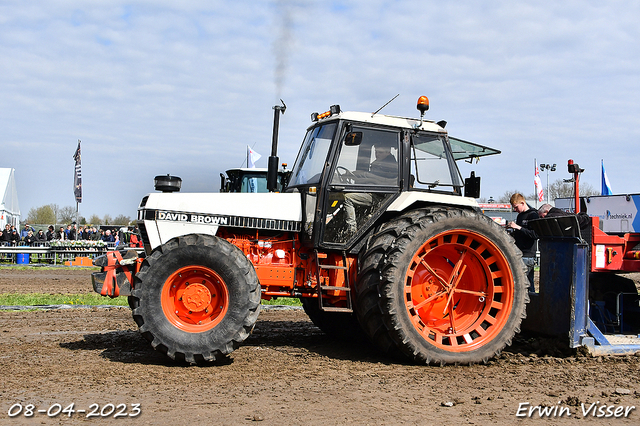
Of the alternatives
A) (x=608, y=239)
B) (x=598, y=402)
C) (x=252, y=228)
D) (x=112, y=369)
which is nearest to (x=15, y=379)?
(x=112, y=369)

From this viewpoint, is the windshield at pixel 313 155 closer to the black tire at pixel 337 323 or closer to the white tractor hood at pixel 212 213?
the white tractor hood at pixel 212 213

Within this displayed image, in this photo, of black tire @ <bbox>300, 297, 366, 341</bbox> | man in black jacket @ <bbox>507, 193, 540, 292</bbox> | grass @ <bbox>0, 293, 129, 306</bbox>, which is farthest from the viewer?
grass @ <bbox>0, 293, 129, 306</bbox>

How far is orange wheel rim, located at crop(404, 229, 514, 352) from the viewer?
18.2 ft

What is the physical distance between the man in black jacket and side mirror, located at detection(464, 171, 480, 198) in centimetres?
102

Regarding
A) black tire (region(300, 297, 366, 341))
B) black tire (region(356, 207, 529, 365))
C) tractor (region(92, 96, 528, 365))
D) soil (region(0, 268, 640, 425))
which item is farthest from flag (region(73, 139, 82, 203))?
black tire (region(356, 207, 529, 365))

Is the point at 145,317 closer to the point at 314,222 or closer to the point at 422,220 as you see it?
the point at 314,222

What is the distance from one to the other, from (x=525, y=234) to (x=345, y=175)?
2.68 m

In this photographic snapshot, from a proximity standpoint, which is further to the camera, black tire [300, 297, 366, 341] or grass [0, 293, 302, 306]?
grass [0, 293, 302, 306]

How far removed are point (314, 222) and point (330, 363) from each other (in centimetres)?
140

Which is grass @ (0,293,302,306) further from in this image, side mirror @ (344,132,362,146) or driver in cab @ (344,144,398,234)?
side mirror @ (344,132,362,146)

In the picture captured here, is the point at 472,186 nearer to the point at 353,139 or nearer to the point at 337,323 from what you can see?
the point at 353,139

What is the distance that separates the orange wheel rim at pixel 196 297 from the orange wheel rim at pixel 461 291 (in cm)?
183

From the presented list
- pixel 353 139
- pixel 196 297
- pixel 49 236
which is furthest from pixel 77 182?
pixel 353 139

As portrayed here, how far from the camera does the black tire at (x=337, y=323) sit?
6.74m
